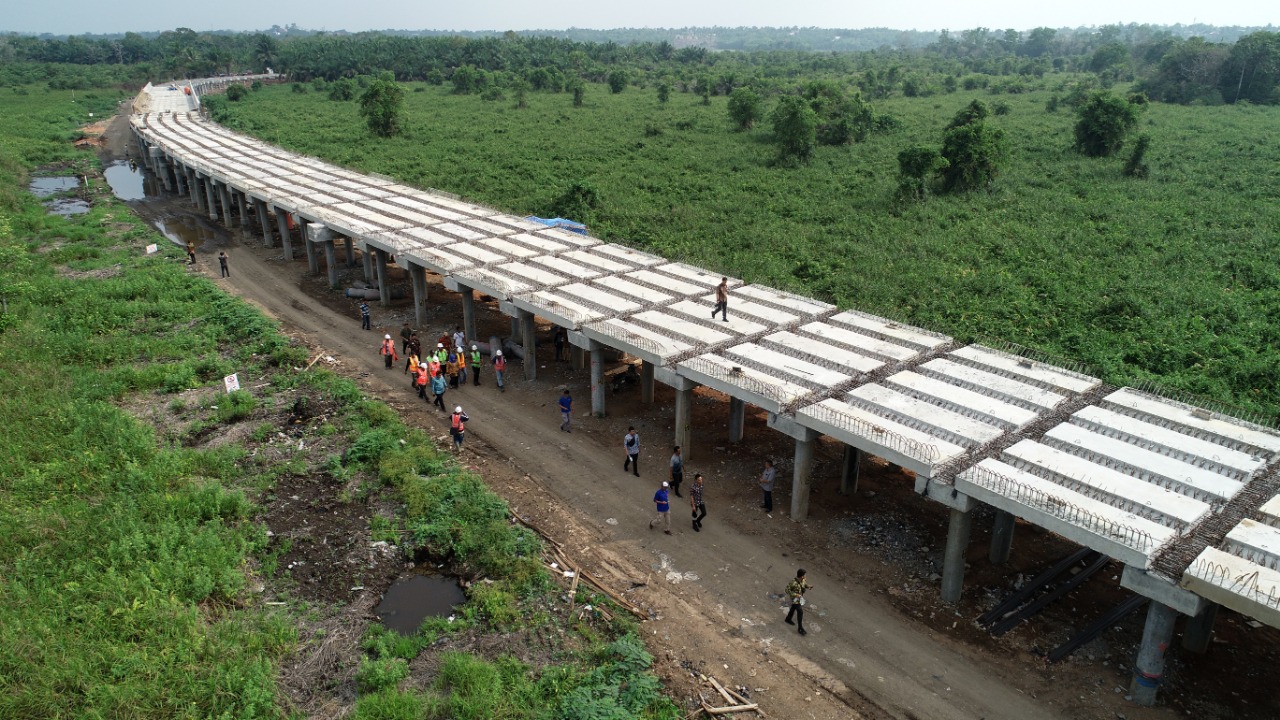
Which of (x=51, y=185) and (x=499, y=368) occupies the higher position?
(x=51, y=185)

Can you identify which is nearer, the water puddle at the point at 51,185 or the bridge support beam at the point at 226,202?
the bridge support beam at the point at 226,202

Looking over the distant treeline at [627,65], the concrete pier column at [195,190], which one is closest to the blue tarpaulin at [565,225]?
the concrete pier column at [195,190]

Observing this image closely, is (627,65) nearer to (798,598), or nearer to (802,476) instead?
(802,476)

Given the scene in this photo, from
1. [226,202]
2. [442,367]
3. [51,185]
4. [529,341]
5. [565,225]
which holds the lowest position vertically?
[442,367]

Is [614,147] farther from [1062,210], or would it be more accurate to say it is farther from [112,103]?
[112,103]

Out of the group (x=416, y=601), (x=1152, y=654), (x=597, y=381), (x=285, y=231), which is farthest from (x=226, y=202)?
(x=1152, y=654)

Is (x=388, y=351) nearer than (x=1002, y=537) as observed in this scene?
No

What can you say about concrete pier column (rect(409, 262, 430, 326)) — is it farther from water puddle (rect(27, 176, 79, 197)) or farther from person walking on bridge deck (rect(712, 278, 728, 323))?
water puddle (rect(27, 176, 79, 197))

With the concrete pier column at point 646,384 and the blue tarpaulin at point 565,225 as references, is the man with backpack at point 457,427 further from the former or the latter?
the blue tarpaulin at point 565,225
